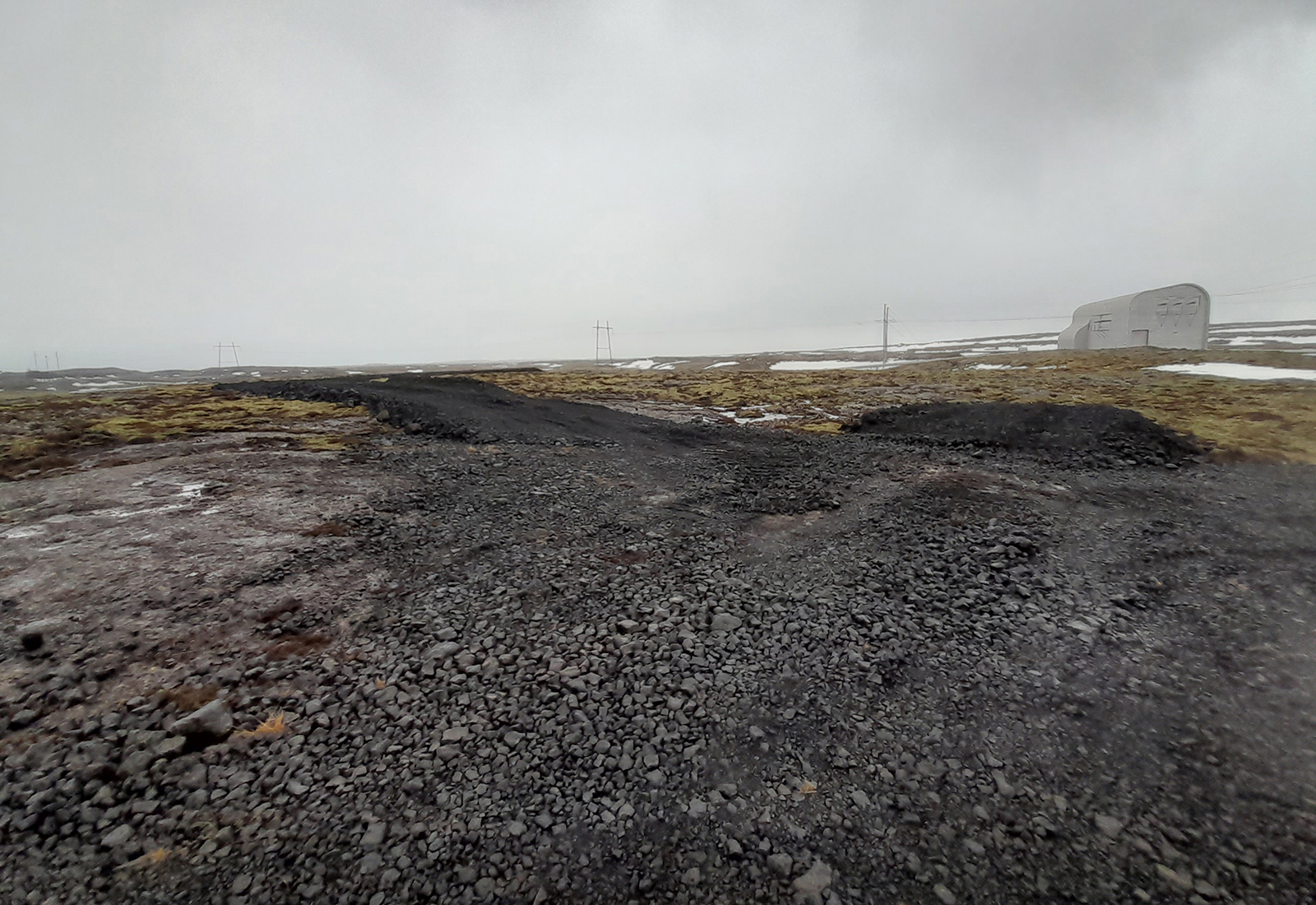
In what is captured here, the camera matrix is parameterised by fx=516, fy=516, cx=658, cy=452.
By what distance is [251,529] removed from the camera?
30.2 ft

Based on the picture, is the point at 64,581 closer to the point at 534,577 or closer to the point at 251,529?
the point at 251,529

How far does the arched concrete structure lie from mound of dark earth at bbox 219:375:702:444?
61602 mm

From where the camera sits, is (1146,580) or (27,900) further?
(1146,580)

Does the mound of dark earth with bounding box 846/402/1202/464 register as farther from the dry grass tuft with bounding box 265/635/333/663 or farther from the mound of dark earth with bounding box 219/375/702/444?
the dry grass tuft with bounding box 265/635/333/663

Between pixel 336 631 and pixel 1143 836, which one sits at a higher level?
pixel 336 631

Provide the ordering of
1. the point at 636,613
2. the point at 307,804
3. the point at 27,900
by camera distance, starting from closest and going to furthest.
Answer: the point at 27,900 < the point at 307,804 < the point at 636,613

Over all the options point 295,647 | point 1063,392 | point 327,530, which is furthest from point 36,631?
point 1063,392

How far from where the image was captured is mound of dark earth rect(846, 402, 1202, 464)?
1392 cm

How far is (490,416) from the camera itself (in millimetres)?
21344

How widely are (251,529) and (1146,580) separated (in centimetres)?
1435

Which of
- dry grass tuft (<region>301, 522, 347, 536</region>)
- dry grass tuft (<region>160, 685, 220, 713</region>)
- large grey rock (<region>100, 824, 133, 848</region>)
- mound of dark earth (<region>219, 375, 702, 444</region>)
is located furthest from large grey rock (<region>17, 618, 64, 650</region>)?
mound of dark earth (<region>219, 375, 702, 444</region>)

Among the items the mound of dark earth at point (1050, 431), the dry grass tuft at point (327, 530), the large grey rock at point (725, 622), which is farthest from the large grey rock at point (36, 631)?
the mound of dark earth at point (1050, 431)

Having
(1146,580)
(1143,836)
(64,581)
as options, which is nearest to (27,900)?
(64,581)

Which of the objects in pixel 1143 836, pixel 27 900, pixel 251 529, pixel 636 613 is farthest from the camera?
pixel 251 529
